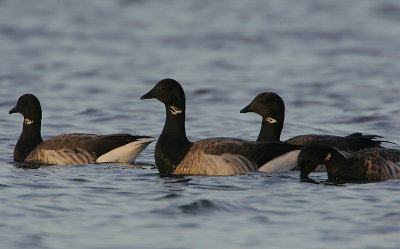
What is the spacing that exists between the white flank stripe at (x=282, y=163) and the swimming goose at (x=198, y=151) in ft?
0.24

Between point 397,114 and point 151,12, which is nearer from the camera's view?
point 397,114

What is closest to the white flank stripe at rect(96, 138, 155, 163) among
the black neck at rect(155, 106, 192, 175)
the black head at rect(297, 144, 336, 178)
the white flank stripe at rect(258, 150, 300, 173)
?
the black neck at rect(155, 106, 192, 175)

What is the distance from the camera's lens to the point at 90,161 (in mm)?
14906

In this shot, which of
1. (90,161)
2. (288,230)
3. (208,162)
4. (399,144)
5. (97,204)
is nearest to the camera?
(288,230)

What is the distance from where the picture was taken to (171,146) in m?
13.9

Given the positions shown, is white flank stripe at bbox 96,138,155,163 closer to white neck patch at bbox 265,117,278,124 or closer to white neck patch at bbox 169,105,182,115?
white neck patch at bbox 169,105,182,115

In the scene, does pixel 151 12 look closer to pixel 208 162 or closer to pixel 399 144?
pixel 399 144

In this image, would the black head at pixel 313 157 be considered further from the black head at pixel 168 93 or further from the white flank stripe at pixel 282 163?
the black head at pixel 168 93

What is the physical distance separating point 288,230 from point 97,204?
281 cm

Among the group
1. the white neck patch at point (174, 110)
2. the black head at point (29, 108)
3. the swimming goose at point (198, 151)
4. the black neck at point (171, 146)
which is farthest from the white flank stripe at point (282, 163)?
the black head at point (29, 108)

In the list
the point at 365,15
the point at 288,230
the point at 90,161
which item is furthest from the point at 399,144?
the point at 365,15

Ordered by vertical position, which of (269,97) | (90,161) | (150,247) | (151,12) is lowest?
(150,247)

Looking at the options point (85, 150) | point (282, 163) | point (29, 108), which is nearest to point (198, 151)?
point (282, 163)

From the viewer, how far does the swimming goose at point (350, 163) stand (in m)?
12.8
